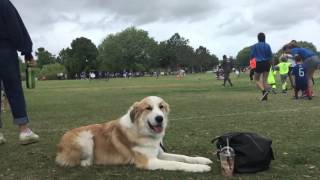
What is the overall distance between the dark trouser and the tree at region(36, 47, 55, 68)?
165 metres

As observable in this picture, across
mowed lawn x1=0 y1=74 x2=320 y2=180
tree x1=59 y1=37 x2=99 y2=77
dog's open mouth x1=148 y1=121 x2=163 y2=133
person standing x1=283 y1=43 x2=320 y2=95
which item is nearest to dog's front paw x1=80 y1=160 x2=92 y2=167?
mowed lawn x1=0 y1=74 x2=320 y2=180

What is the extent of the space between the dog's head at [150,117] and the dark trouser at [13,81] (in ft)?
8.51

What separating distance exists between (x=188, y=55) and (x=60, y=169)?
172541mm

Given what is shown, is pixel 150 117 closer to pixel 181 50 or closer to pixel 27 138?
pixel 27 138

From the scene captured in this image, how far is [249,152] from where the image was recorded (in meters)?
6.47

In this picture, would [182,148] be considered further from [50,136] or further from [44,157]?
[50,136]

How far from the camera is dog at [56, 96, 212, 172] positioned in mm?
6828

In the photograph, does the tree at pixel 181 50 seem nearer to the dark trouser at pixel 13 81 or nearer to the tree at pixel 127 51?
the tree at pixel 127 51

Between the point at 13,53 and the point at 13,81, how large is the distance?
0.45 meters

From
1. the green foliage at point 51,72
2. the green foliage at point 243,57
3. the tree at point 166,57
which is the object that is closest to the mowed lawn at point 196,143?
the green foliage at point 51,72

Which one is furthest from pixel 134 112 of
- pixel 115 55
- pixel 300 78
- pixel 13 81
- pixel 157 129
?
pixel 115 55

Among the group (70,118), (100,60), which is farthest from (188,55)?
(70,118)

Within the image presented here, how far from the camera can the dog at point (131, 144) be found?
22.4ft

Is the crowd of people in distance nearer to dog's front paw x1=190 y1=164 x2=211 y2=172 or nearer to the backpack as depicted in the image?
the backpack
